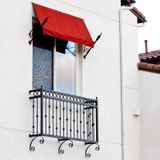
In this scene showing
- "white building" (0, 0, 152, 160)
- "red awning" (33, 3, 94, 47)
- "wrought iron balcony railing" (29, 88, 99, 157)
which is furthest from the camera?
"red awning" (33, 3, 94, 47)

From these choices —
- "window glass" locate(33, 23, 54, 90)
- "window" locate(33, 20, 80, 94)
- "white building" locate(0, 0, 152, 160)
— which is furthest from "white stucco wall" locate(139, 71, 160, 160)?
"window glass" locate(33, 23, 54, 90)

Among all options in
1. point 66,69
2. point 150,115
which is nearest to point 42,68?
point 66,69

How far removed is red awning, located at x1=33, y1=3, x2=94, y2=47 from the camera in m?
15.2

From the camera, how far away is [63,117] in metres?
15.5

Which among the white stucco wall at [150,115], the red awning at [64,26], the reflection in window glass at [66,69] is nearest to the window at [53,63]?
the reflection in window glass at [66,69]

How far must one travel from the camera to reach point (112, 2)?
719 inches

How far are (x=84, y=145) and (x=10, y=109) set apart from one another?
265 centimetres

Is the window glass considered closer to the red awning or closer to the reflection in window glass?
the reflection in window glass

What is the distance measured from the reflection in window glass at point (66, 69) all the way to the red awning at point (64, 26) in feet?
1.64

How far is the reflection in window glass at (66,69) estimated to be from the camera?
52.7 feet

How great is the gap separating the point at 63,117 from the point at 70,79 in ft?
4.35

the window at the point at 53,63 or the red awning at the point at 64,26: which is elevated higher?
the red awning at the point at 64,26

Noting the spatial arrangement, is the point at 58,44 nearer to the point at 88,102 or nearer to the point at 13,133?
the point at 88,102

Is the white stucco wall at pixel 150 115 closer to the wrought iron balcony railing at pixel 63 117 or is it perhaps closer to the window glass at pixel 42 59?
the wrought iron balcony railing at pixel 63 117
